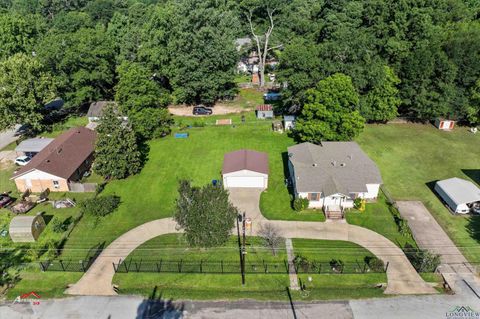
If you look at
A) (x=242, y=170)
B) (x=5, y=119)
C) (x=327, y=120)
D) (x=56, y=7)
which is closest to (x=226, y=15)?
(x=327, y=120)

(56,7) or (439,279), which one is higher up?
(56,7)

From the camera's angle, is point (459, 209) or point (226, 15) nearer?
point (459, 209)

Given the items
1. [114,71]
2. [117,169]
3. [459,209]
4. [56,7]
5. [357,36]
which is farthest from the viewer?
[56,7]

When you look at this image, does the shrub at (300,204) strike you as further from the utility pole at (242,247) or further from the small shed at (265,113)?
the small shed at (265,113)

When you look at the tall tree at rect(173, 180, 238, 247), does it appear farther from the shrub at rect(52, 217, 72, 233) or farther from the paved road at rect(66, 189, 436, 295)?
the shrub at rect(52, 217, 72, 233)

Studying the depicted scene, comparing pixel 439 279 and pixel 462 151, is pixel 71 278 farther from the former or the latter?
pixel 462 151

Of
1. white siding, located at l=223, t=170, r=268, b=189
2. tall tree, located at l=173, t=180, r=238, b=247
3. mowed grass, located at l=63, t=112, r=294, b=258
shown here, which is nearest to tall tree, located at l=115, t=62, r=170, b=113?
mowed grass, located at l=63, t=112, r=294, b=258
